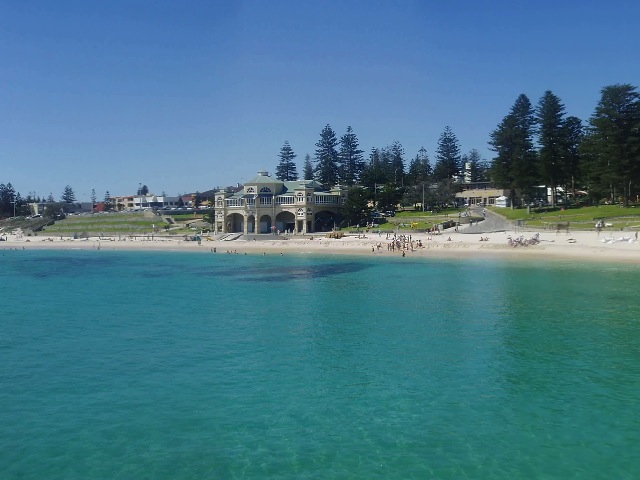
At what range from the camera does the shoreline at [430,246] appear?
39.1 m

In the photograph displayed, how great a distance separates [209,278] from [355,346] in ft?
66.3

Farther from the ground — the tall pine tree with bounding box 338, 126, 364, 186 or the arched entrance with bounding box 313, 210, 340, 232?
the tall pine tree with bounding box 338, 126, 364, 186

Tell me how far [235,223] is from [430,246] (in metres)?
32.3

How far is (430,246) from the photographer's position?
48000mm

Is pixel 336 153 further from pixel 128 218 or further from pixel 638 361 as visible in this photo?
pixel 638 361

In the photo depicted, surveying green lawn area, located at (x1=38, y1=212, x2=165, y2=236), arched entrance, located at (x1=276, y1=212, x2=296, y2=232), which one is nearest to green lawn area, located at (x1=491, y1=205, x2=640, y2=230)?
arched entrance, located at (x1=276, y1=212, x2=296, y2=232)

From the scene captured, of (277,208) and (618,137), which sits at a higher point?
(618,137)

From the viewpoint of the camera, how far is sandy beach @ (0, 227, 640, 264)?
3931 cm

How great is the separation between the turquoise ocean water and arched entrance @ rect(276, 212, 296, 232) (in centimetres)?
4336

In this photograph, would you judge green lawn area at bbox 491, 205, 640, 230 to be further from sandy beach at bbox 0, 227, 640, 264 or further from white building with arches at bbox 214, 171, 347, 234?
white building with arches at bbox 214, 171, 347, 234

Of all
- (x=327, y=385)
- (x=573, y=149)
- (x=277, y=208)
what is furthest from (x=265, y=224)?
(x=327, y=385)

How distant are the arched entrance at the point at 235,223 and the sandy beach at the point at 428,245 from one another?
19.2 ft

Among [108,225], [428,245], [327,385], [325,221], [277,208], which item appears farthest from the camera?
[108,225]

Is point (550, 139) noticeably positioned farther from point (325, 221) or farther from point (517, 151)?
point (325, 221)
